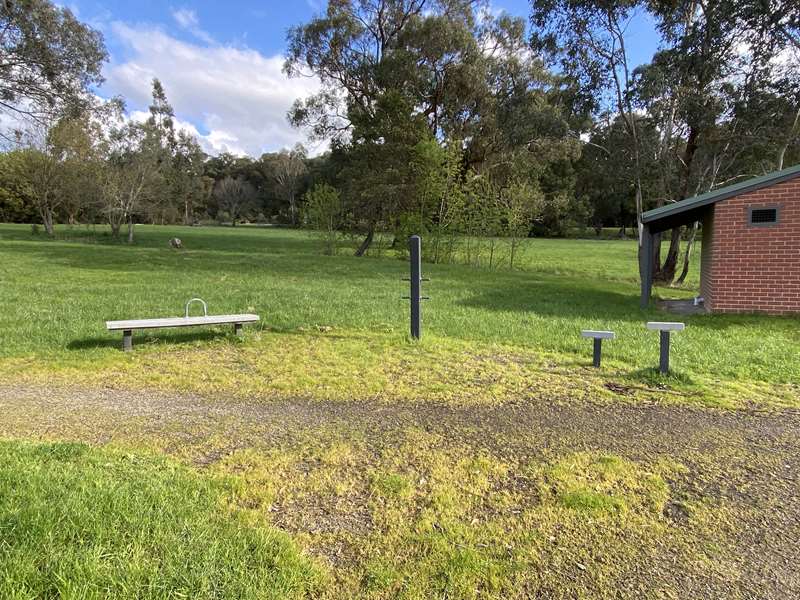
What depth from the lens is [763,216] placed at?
9391 mm

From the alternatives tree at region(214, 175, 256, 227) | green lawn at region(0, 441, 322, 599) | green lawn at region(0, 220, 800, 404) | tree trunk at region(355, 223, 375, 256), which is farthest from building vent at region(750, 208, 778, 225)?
tree at region(214, 175, 256, 227)

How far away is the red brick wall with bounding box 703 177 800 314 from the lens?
921 centimetres

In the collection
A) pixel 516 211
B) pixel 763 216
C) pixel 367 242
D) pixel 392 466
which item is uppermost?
pixel 516 211

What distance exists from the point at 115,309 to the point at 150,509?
712cm

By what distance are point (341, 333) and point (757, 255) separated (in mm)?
7766

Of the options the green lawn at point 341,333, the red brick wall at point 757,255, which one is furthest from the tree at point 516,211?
the red brick wall at point 757,255

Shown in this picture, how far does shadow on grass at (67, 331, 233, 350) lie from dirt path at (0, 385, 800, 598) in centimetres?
168

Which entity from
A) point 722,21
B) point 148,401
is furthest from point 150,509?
point 722,21

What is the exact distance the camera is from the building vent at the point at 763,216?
931cm

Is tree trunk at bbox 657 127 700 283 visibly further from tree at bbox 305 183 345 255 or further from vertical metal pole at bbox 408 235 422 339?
tree at bbox 305 183 345 255

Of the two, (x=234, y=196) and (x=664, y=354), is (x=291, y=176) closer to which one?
(x=234, y=196)

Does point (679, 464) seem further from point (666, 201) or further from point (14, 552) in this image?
point (666, 201)

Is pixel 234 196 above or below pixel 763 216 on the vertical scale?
above

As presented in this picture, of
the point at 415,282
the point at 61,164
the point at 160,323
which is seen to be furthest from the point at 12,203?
the point at 415,282
